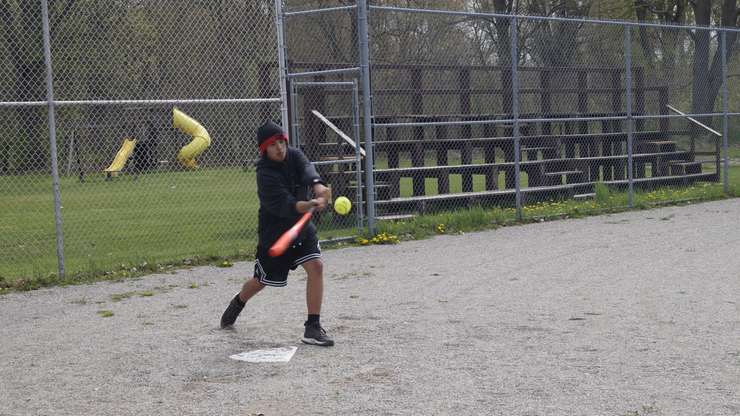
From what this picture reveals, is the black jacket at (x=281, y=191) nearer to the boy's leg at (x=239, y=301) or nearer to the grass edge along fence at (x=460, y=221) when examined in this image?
the boy's leg at (x=239, y=301)

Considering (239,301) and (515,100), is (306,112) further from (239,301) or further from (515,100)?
(239,301)

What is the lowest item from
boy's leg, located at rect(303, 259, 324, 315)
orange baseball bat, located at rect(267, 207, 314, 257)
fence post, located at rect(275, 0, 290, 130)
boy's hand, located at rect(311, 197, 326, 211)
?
boy's leg, located at rect(303, 259, 324, 315)

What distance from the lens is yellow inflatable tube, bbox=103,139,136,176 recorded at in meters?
13.7

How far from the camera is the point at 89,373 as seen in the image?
22.6 feet

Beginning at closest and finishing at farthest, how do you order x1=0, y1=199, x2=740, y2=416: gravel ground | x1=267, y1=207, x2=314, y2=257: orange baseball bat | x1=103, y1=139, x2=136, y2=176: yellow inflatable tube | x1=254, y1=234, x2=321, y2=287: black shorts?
x1=0, y1=199, x2=740, y2=416: gravel ground → x1=267, y1=207, x2=314, y2=257: orange baseball bat → x1=254, y1=234, x2=321, y2=287: black shorts → x1=103, y1=139, x2=136, y2=176: yellow inflatable tube

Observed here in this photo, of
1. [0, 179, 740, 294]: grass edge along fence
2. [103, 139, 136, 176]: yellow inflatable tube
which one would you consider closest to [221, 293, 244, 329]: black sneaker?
[0, 179, 740, 294]: grass edge along fence

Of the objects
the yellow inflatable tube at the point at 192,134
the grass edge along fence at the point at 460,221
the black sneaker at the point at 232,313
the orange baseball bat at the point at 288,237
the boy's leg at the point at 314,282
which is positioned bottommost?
the grass edge along fence at the point at 460,221

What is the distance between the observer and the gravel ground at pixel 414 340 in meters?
5.99

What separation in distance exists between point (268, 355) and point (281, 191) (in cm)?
121

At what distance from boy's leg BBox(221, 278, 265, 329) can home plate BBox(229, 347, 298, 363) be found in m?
0.74

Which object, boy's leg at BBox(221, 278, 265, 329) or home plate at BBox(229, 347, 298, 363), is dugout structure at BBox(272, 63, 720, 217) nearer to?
boy's leg at BBox(221, 278, 265, 329)

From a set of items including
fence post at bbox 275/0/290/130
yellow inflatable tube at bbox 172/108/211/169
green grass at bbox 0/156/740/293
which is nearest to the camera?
green grass at bbox 0/156/740/293

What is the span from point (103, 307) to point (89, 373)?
2.71 meters

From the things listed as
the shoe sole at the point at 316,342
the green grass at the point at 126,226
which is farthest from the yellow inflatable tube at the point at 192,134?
the shoe sole at the point at 316,342
